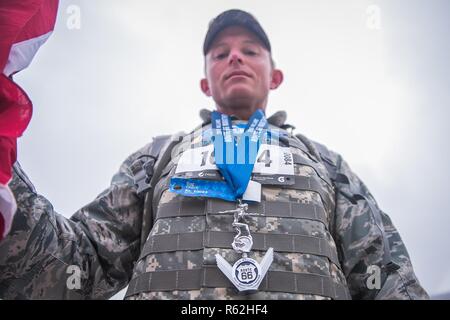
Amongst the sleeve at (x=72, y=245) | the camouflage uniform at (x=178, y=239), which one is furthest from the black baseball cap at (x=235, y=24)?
the sleeve at (x=72, y=245)

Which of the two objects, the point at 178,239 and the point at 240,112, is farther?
the point at 240,112

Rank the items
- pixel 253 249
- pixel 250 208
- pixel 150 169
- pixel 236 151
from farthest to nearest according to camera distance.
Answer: pixel 150 169 → pixel 236 151 → pixel 250 208 → pixel 253 249

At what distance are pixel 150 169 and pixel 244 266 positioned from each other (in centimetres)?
98

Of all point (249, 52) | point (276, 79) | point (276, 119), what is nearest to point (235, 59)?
point (249, 52)

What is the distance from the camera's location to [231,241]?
5.57 ft

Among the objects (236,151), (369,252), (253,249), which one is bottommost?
(253,249)

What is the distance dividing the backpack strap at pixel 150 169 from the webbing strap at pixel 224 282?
50cm

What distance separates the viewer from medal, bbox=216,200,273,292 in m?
1.53

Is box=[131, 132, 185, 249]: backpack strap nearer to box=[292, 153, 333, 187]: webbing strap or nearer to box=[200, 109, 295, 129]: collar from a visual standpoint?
box=[200, 109, 295, 129]: collar

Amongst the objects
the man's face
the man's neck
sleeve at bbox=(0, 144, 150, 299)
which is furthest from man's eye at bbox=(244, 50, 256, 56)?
sleeve at bbox=(0, 144, 150, 299)

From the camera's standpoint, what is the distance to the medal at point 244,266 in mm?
1534

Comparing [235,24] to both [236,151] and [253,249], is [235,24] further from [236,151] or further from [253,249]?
[253,249]

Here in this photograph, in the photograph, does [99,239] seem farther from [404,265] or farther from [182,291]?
[404,265]
